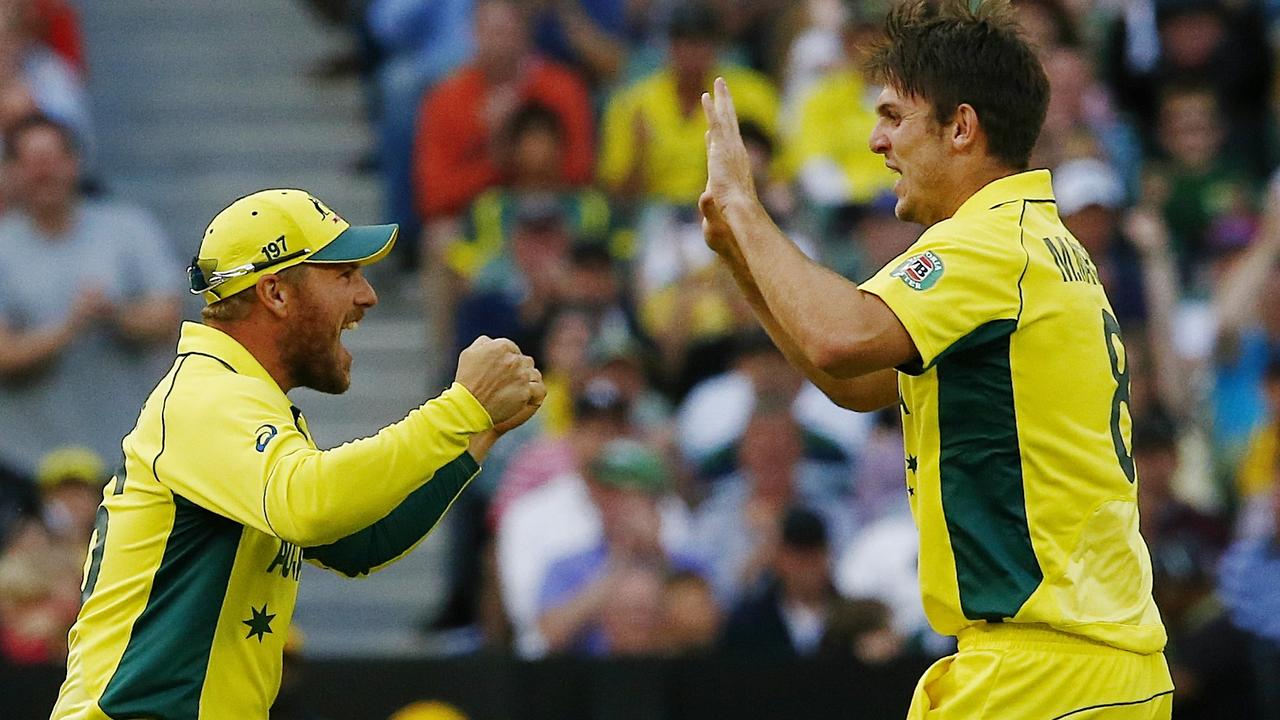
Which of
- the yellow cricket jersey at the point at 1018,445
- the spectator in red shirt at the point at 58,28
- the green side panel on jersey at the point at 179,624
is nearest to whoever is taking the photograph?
the yellow cricket jersey at the point at 1018,445

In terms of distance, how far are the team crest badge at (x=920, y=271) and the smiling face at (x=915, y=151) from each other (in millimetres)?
289

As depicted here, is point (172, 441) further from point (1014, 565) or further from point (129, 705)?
point (1014, 565)

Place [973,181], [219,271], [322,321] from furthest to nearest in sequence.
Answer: [322,321]
[219,271]
[973,181]

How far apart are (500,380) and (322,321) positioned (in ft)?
1.75

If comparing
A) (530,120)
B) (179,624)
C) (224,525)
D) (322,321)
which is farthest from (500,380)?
(530,120)

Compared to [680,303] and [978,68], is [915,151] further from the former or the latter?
[680,303]

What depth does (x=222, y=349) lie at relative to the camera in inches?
187

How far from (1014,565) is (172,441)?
1.95m

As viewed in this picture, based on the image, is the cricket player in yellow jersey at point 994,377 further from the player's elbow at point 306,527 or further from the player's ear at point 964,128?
the player's elbow at point 306,527

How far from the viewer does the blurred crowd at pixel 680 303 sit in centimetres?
878

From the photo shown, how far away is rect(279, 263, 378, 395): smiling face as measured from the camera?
480 cm

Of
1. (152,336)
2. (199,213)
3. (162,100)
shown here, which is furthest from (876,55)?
(162,100)

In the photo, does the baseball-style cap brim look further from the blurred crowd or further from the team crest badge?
the blurred crowd

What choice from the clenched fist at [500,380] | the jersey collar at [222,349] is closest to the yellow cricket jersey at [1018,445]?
the clenched fist at [500,380]
